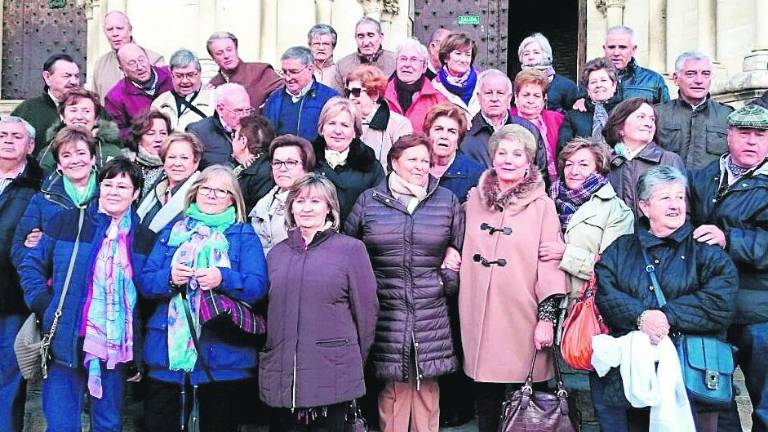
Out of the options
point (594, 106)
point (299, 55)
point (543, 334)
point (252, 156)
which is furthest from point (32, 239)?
point (594, 106)

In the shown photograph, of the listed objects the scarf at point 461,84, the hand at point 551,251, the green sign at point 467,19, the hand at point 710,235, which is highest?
the green sign at point 467,19

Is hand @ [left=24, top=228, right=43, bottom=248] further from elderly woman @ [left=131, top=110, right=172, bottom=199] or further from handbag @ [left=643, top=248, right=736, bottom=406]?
handbag @ [left=643, top=248, right=736, bottom=406]

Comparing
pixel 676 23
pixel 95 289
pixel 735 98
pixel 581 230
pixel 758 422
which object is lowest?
pixel 758 422

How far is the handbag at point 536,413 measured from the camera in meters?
3.81

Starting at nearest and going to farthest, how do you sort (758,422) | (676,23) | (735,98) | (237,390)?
(758,422)
(237,390)
(735,98)
(676,23)

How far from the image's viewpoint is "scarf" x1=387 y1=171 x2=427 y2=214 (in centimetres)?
425

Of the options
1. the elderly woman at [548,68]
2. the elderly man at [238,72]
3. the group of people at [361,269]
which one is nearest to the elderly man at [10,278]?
the group of people at [361,269]

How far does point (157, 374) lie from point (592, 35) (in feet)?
23.5

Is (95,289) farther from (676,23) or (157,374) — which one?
(676,23)

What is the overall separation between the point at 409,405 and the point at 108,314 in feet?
5.22

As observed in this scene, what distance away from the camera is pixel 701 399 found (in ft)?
11.9

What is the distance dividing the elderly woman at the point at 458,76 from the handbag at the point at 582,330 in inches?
74.4

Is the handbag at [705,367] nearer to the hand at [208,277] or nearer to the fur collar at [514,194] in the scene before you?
the fur collar at [514,194]

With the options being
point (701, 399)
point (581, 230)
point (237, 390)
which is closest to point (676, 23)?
point (581, 230)
